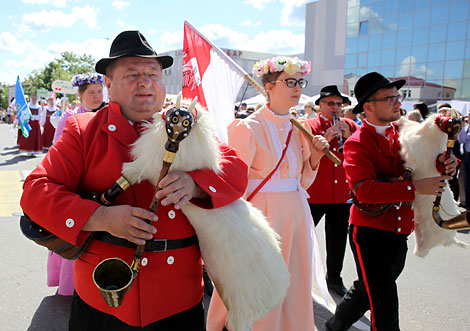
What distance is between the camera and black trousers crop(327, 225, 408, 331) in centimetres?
251

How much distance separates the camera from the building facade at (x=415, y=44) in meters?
28.2

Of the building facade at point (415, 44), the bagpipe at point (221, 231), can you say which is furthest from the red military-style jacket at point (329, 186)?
the building facade at point (415, 44)

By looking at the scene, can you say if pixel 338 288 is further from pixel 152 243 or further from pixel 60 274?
pixel 152 243

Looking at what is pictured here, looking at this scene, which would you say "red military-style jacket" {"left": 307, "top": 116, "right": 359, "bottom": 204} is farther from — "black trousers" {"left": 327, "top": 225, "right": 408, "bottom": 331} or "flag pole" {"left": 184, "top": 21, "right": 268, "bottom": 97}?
"flag pole" {"left": 184, "top": 21, "right": 268, "bottom": 97}

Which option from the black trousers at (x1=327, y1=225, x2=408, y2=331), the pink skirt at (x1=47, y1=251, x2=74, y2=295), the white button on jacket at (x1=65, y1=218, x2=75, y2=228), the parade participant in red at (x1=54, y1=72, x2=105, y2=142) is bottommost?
the pink skirt at (x1=47, y1=251, x2=74, y2=295)

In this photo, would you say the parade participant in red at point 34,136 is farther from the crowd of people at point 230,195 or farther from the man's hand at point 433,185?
the man's hand at point 433,185

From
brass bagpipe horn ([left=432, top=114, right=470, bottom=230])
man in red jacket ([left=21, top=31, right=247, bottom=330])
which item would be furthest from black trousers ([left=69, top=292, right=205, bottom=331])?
brass bagpipe horn ([left=432, top=114, right=470, bottom=230])

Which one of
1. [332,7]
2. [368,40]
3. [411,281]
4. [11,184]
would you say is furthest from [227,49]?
[411,281]

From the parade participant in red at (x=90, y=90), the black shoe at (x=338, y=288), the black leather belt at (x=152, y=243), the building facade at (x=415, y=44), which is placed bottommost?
the black shoe at (x=338, y=288)

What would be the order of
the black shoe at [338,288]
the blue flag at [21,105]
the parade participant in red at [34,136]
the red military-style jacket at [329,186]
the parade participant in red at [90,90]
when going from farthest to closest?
the parade participant in red at [34,136] < the blue flag at [21,105] < the red military-style jacket at [329,186] < the black shoe at [338,288] < the parade participant in red at [90,90]

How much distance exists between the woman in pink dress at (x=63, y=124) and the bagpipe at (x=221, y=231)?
93.6 inches

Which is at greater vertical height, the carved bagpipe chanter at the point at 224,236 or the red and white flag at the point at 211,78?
the red and white flag at the point at 211,78

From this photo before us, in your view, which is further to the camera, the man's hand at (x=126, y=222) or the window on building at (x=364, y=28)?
the window on building at (x=364, y=28)

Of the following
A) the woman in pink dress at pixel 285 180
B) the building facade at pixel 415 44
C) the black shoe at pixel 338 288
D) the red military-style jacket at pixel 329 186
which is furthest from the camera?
the building facade at pixel 415 44
